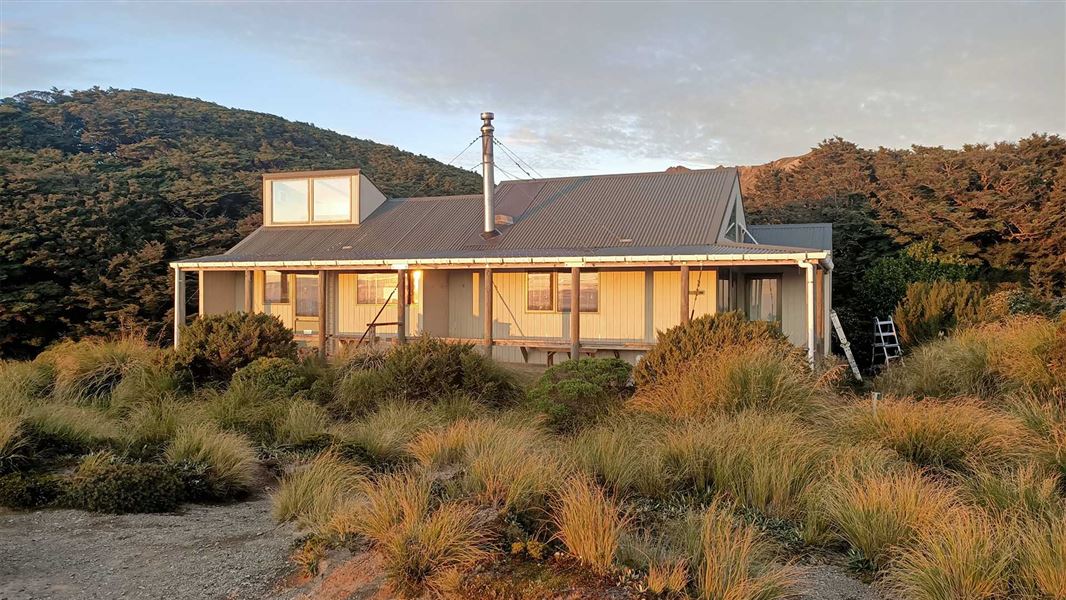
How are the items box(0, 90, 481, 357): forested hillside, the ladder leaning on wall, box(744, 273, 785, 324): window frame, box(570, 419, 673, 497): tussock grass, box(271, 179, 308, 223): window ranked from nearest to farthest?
box(570, 419, 673, 497): tussock grass
box(744, 273, 785, 324): window frame
the ladder leaning on wall
box(271, 179, 308, 223): window
box(0, 90, 481, 357): forested hillside

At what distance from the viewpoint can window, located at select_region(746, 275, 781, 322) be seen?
1839 cm

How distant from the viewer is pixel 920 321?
59.1 ft

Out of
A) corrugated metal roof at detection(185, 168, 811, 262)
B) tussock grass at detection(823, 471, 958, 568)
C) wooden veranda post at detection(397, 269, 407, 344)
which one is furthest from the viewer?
wooden veranda post at detection(397, 269, 407, 344)

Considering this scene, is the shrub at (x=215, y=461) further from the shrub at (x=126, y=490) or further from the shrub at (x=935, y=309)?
the shrub at (x=935, y=309)

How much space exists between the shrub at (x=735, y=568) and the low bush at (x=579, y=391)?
14.9 feet

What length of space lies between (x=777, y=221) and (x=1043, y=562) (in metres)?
26.2

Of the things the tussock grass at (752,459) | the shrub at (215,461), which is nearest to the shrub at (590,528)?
the tussock grass at (752,459)

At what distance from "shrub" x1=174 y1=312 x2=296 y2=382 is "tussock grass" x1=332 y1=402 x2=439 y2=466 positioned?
12.7ft

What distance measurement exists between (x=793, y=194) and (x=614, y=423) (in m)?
A: 27.8


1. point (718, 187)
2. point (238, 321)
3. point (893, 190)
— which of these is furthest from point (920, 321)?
point (238, 321)

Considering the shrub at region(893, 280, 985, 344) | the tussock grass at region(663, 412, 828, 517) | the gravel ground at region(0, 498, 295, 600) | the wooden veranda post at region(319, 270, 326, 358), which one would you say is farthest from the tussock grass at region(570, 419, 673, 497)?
the shrub at region(893, 280, 985, 344)

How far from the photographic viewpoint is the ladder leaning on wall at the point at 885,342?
61.3ft

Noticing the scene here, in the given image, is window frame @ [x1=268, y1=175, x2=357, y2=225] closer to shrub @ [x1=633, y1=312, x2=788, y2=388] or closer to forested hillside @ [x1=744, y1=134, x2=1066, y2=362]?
shrub @ [x1=633, y1=312, x2=788, y2=388]

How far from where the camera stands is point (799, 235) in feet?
64.5
